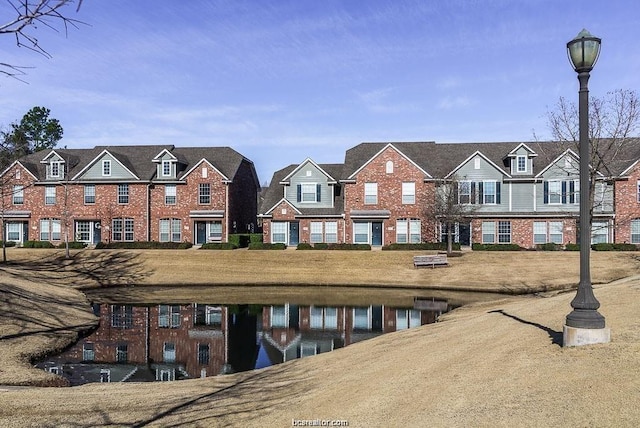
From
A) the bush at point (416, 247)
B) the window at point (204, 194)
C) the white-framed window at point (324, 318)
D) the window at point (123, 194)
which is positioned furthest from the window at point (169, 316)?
the window at point (123, 194)

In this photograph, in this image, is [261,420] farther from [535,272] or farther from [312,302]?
[535,272]

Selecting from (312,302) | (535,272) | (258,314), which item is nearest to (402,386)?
(258,314)

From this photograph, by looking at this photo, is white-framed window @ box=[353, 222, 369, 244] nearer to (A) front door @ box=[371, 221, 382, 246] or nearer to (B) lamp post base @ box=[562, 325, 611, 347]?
(A) front door @ box=[371, 221, 382, 246]

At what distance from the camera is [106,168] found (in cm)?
5188

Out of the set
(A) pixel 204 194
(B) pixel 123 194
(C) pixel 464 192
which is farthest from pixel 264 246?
(C) pixel 464 192

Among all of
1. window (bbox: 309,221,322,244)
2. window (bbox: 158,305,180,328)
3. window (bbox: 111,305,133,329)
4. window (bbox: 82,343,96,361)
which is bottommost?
window (bbox: 158,305,180,328)

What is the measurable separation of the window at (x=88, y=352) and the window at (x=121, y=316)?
374cm

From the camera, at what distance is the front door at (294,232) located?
4988 centimetres

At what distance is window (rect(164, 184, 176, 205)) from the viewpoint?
51375 millimetres

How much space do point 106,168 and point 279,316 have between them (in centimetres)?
3365

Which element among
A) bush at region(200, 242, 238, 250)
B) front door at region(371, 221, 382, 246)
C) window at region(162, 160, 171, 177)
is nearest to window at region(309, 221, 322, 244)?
front door at region(371, 221, 382, 246)

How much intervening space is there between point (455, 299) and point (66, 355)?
21207 millimetres

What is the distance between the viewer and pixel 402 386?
31.0ft

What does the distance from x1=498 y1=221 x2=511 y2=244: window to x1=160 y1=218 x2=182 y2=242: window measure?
3078cm
